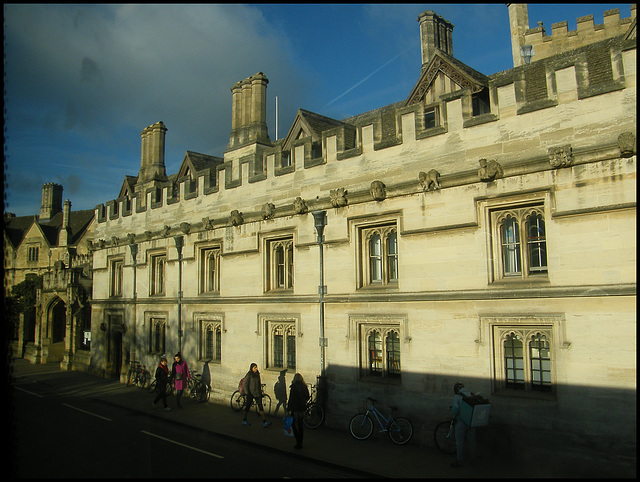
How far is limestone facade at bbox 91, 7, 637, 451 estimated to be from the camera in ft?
33.7

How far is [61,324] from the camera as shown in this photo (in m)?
32.8

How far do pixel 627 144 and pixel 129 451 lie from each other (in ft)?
38.3

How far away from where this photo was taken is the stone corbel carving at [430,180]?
12516mm

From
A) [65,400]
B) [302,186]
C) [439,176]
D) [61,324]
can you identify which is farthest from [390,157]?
[61,324]

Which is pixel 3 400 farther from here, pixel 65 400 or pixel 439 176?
pixel 65 400

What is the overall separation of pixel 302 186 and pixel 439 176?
4663 mm

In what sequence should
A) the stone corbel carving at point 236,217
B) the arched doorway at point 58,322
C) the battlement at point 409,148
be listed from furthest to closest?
1. the arched doorway at point 58,322
2. the stone corbel carving at point 236,217
3. the battlement at point 409,148

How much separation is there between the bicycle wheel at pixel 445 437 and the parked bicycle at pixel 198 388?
919 cm

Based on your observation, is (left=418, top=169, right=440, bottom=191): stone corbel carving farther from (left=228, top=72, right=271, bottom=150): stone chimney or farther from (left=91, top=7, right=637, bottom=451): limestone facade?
(left=228, top=72, right=271, bottom=150): stone chimney

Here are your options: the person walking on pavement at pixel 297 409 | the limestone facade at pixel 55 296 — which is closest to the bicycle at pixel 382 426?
the person walking on pavement at pixel 297 409

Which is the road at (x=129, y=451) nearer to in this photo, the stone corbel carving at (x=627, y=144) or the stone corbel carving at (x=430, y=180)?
the stone corbel carving at (x=430, y=180)

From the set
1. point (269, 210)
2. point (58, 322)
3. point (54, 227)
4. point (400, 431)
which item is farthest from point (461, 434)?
point (54, 227)

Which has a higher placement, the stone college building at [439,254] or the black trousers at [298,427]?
the stone college building at [439,254]

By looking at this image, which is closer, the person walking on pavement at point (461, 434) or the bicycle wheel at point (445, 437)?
the person walking on pavement at point (461, 434)
